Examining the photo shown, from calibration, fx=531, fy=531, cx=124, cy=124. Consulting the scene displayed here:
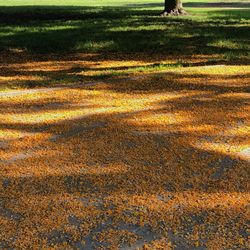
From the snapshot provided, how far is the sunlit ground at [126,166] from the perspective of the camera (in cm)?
402

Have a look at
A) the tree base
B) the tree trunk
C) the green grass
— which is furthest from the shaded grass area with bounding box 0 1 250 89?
the tree trunk

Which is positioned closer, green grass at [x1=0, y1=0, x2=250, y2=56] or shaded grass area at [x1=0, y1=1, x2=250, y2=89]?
shaded grass area at [x1=0, y1=1, x2=250, y2=89]

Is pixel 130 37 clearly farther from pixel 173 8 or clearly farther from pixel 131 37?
pixel 173 8

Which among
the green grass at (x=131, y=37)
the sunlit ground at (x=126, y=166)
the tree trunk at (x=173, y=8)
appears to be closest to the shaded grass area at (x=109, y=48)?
the green grass at (x=131, y=37)

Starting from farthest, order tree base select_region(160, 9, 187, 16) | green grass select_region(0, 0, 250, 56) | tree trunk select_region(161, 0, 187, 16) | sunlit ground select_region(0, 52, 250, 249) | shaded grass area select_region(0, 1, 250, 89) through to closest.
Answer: tree trunk select_region(161, 0, 187, 16), tree base select_region(160, 9, 187, 16), green grass select_region(0, 0, 250, 56), shaded grass area select_region(0, 1, 250, 89), sunlit ground select_region(0, 52, 250, 249)

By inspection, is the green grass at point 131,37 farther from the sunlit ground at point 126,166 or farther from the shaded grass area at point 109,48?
the sunlit ground at point 126,166

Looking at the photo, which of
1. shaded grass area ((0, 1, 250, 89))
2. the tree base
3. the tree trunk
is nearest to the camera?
shaded grass area ((0, 1, 250, 89))

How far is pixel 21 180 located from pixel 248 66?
7153 millimetres

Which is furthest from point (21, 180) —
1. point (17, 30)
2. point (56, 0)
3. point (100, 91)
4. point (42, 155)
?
point (56, 0)

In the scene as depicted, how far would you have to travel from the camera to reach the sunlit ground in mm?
4020

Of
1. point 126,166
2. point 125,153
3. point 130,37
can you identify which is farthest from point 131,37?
point 126,166

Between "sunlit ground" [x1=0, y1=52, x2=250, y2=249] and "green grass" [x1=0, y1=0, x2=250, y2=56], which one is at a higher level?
"green grass" [x1=0, y1=0, x2=250, y2=56]

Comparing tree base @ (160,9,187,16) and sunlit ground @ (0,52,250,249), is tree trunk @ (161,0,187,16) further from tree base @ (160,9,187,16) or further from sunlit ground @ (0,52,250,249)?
sunlit ground @ (0,52,250,249)

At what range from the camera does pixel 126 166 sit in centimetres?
537
